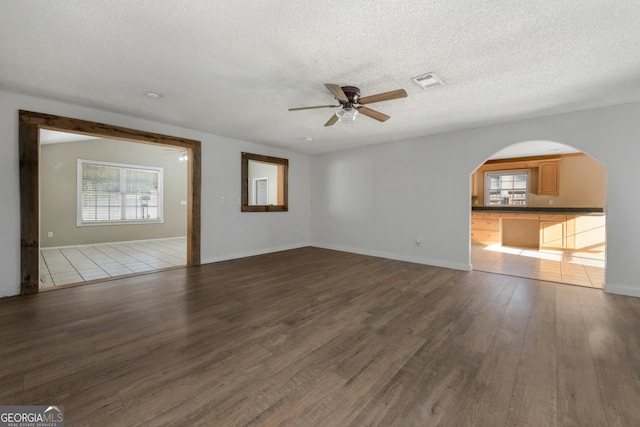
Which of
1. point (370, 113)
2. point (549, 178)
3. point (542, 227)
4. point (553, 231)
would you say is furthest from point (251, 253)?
point (549, 178)

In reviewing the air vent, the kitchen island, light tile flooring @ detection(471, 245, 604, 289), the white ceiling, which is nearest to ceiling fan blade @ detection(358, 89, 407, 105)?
the white ceiling

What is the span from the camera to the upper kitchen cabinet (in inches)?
269

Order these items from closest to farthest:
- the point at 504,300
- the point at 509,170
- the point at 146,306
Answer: the point at 146,306, the point at 504,300, the point at 509,170

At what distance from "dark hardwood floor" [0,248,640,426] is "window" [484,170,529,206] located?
4.75 m

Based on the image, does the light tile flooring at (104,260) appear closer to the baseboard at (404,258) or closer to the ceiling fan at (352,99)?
the baseboard at (404,258)

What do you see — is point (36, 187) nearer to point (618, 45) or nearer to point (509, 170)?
point (618, 45)

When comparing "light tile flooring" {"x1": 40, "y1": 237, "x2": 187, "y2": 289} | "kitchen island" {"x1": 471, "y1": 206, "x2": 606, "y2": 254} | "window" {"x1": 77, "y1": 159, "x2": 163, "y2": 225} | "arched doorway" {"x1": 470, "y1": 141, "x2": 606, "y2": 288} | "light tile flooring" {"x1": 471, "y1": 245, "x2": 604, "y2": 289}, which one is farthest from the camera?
Result: "window" {"x1": 77, "y1": 159, "x2": 163, "y2": 225}

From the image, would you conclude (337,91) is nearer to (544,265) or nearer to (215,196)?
(215,196)

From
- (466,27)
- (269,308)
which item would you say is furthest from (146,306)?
(466,27)

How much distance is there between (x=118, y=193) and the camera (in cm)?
749

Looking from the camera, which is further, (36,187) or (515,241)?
(515,241)

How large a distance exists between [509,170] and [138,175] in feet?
35.0

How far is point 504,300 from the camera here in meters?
3.17

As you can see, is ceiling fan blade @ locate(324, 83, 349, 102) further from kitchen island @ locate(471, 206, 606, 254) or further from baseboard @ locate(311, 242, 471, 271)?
kitchen island @ locate(471, 206, 606, 254)
